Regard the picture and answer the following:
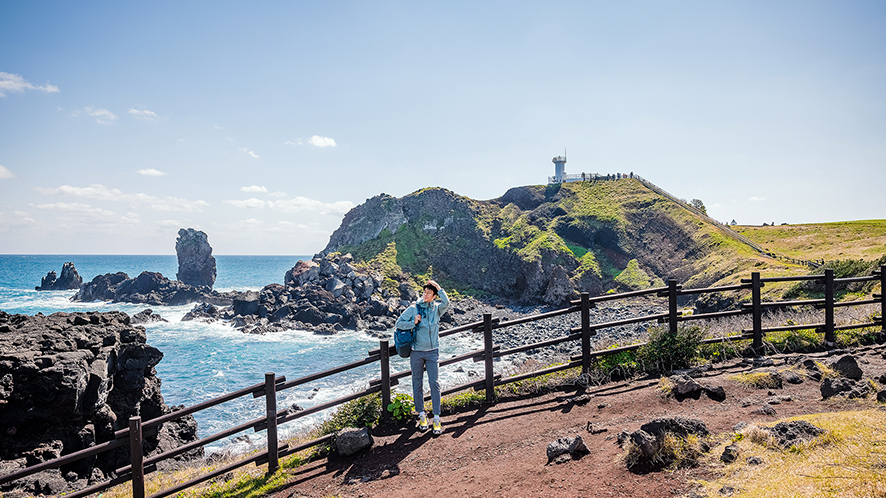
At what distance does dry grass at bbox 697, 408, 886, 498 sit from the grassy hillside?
43.5m

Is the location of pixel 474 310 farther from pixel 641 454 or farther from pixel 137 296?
pixel 137 296

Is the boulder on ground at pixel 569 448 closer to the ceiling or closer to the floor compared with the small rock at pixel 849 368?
closer to the floor

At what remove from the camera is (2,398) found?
857 cm

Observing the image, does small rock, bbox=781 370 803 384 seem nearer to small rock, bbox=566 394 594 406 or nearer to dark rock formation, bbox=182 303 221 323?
small rock, bbox=566 394 594 406

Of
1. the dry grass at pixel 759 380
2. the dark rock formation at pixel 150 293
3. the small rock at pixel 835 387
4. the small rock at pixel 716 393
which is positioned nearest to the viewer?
the small rock at pixel 835 387

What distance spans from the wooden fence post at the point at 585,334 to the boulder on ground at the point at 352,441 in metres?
4.40

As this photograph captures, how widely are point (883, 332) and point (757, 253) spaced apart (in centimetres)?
4584

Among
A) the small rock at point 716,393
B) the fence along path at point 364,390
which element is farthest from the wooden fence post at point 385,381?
the small rock at point 716,393

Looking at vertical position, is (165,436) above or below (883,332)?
below

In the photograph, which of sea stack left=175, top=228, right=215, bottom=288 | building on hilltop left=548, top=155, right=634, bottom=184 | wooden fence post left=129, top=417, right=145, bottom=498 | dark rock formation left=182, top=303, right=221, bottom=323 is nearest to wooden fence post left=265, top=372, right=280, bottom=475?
wooden fence post left=129, top=417, right=145, bottom=498

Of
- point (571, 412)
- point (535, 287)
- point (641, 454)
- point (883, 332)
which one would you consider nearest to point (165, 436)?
point (571, 412)

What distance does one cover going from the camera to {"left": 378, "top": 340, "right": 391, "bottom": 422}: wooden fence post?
23.7 ft

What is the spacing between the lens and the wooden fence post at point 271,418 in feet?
21.4

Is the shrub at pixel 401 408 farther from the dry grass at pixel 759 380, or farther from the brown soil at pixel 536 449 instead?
the dry grass at pixel 759 380
